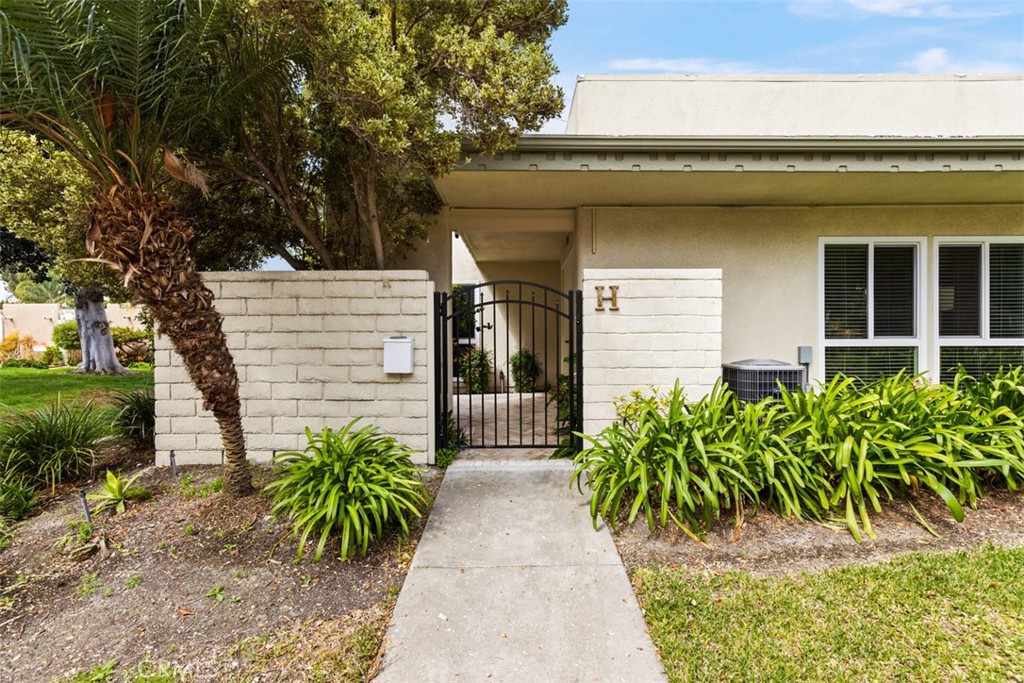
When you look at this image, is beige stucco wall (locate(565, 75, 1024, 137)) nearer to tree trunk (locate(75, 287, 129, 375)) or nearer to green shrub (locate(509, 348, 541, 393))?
green shrub (locate(509, 348, 541, 393))

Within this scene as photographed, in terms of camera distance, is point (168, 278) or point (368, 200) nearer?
point (168, 278)

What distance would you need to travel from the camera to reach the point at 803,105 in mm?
7324

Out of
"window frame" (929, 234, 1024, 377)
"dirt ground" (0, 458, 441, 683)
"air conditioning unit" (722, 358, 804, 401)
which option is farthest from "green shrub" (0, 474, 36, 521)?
"window frame" (929, 234, 1024, 377)

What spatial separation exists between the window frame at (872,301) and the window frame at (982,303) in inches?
4.6

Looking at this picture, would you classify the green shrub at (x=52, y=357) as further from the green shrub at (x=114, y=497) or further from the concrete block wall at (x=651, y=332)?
the concrete block wall at (x=651, y=332)

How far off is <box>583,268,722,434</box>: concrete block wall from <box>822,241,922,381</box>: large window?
107 inches

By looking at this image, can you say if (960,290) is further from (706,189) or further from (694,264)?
(706,189)

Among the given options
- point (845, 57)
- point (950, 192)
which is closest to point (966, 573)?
point (950, 192)

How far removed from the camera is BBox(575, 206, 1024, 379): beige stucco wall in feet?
21.4

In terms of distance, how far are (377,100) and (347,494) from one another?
3.14 meters

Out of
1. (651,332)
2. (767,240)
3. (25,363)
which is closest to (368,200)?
(651,332)

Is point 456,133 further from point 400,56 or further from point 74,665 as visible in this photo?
point 74,665

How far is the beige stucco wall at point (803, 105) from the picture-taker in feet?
23.8

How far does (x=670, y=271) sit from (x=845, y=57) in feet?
18.8
